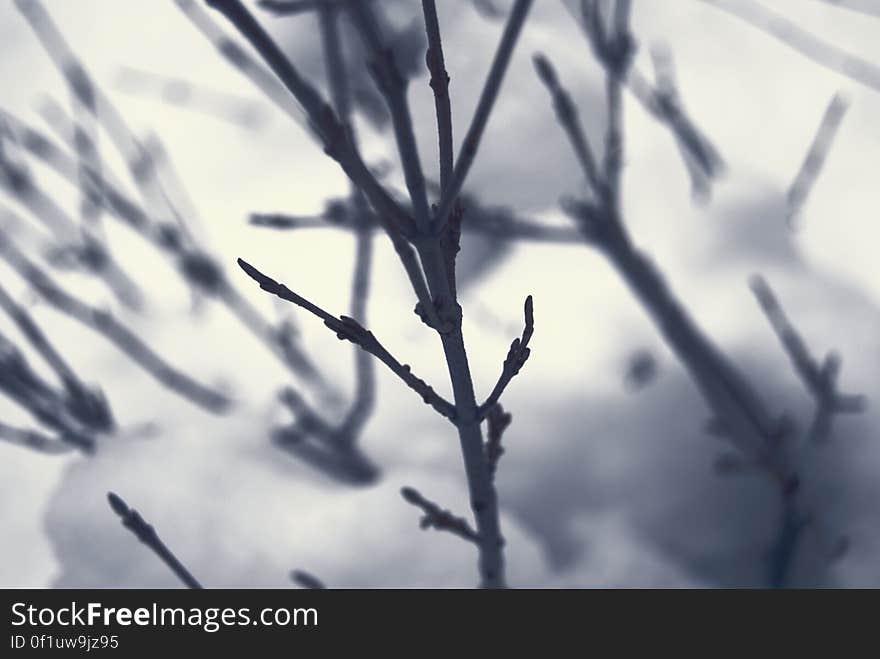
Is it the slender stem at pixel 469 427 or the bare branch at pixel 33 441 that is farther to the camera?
the bare branch at pixel 33 441

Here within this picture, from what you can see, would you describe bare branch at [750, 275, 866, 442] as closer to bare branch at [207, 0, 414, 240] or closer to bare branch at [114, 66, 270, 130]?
bare branch at [207, 0, 414, 240]

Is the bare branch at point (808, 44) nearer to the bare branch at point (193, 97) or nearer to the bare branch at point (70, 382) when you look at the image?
the bare branch at point (193, 97)

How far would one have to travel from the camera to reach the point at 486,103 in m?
0.62

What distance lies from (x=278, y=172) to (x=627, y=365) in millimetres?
950

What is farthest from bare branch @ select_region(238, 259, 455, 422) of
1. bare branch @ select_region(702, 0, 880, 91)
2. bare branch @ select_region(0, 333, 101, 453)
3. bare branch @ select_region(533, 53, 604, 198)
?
bare branch @ select_region(702, 0, 880, 91)

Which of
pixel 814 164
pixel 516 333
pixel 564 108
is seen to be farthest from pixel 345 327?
pixel 814 164

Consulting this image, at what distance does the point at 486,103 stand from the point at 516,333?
101cm

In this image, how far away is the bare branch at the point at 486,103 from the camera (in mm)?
579

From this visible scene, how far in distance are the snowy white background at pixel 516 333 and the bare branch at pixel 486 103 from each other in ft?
2.93

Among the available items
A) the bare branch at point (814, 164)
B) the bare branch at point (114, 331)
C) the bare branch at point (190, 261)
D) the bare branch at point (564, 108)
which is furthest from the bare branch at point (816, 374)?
the bare branch at point (114, 331)

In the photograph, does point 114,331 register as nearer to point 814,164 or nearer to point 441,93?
point 441,93

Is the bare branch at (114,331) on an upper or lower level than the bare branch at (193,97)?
lower
